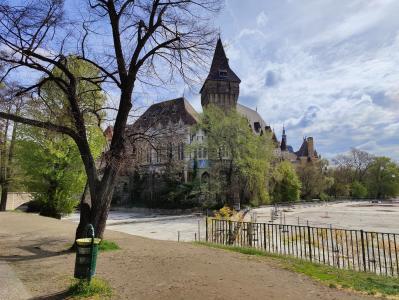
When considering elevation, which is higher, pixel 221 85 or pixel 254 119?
pixel 221 85

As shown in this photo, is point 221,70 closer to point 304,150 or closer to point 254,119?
point 254,119

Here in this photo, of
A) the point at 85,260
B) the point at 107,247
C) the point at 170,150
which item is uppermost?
the point at 170,150

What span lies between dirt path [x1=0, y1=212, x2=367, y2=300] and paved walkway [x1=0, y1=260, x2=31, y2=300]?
153 mm

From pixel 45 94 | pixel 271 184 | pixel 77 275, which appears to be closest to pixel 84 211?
pixel 77 275

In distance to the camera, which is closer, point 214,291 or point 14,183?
point 214,291

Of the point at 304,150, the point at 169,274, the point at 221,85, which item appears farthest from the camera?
the point at 304,150

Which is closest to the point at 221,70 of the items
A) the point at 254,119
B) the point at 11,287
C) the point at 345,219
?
the point at 254,119

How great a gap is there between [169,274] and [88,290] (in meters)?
2.21

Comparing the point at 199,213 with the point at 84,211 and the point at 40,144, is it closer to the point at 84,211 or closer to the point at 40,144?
the point at 40,144

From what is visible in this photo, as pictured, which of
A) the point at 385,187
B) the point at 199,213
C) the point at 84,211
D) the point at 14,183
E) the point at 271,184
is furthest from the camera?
the point at 385,187

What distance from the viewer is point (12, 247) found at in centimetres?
1323

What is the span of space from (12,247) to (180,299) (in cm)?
903

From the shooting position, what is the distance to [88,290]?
274 inches

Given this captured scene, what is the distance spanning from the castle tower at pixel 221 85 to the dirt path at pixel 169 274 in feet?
177
